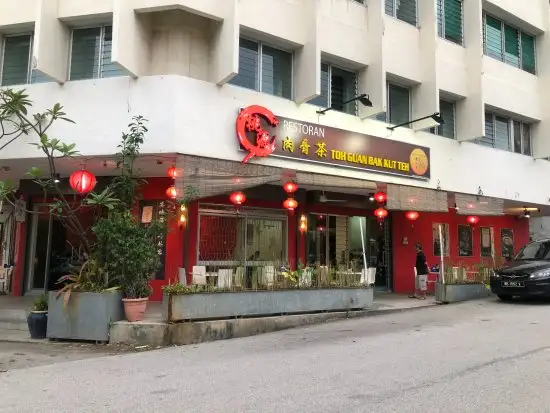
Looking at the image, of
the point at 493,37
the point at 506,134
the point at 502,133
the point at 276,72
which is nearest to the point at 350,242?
the point at 276,72

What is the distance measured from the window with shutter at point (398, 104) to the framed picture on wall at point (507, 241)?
27.5 ft

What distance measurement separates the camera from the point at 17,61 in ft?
41.2

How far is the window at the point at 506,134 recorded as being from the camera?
18531 mm

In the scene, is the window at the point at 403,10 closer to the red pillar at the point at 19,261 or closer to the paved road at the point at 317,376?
the paved road at the point at 317,376

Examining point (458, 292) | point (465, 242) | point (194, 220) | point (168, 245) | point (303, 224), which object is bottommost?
point (458, 292)

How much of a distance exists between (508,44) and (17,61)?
1674cm

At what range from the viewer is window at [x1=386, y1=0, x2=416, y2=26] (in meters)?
15.9

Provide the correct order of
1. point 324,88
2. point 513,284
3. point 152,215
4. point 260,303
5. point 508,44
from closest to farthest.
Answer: point 260,303
point 152,215
point 513,284
point 324,88
point 508,44

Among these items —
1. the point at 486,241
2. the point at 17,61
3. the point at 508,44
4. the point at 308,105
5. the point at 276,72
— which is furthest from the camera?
the point at 486,241

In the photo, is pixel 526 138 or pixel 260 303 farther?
pixel 526 138

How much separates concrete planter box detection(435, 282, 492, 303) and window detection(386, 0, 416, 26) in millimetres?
8327

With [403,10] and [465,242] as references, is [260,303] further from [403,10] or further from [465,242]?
[465,242]

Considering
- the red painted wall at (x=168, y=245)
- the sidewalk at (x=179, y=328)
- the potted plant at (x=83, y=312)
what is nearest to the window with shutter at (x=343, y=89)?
the red painted wall at (x=168, y=245)

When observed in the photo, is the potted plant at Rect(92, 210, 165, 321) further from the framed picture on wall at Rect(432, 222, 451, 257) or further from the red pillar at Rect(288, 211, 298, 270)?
the framed picture on wall at Rect(432, 222, 451, 257)
